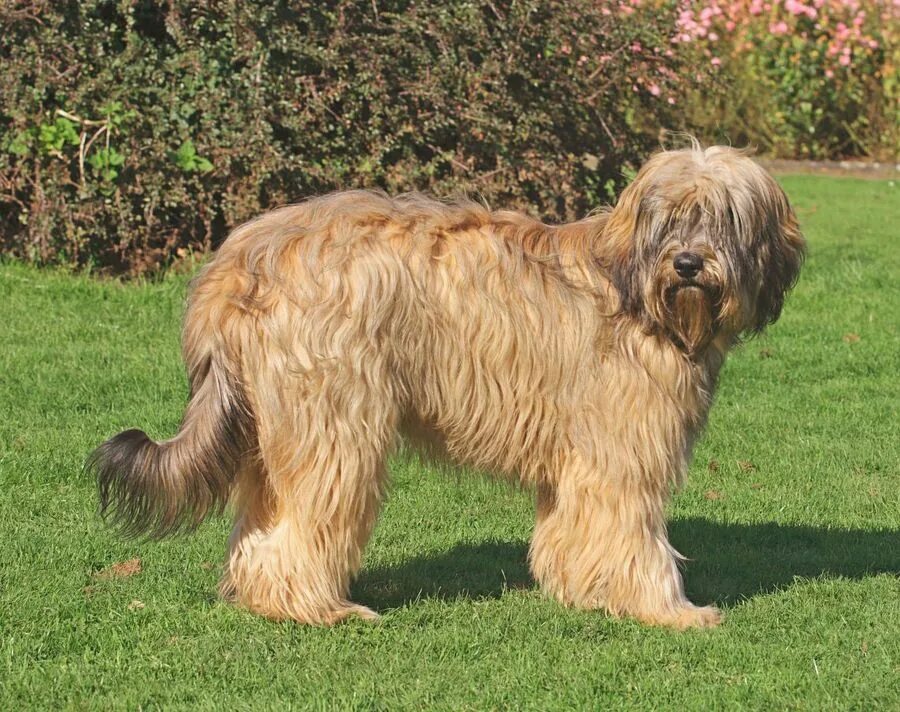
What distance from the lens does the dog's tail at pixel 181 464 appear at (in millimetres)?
4812

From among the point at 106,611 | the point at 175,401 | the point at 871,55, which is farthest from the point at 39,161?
the point at 871,55

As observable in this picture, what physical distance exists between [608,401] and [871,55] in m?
14.3

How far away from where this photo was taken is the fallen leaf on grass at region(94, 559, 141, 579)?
5.64 m

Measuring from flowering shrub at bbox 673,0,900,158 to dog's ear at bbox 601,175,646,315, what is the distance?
12.9 m

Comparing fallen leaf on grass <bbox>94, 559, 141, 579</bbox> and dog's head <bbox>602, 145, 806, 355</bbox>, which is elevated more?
dog's head <bbox>602, 145, 806, 355</bbox>

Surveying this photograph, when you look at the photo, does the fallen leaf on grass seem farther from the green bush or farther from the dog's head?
the green bush

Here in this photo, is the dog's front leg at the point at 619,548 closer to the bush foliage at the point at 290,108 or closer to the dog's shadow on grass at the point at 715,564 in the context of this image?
the dog's shadow on grass at the point at 715,564

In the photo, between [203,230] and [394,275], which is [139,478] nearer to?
[394,275]

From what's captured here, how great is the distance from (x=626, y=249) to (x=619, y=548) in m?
1.11

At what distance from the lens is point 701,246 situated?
4.83 m

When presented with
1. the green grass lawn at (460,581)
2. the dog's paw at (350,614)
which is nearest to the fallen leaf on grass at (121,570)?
the green grass lawn at (460,581)

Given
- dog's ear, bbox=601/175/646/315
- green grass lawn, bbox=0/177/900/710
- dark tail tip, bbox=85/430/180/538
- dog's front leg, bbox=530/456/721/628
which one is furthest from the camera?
dog's front leg, bbox=530/456/721/628

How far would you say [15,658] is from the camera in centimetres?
479

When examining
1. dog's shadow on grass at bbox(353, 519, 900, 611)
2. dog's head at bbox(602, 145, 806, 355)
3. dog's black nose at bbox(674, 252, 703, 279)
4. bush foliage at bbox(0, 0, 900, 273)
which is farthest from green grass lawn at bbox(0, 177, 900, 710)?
dog's black nose at bbox(674, 252, 703, 279)
